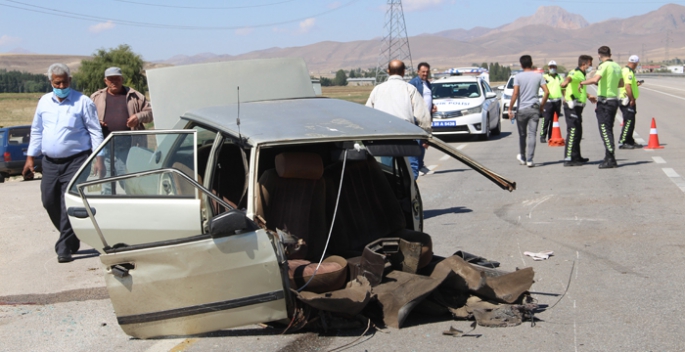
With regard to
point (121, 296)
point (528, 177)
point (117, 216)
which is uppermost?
point (117, 216)

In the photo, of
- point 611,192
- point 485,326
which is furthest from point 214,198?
point 611,192

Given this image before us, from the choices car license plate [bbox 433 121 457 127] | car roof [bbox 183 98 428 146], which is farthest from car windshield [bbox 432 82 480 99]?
car roof [bbox 183 98 428 146]

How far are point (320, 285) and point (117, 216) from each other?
143 cm

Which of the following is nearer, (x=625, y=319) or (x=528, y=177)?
(x=625, y=319)

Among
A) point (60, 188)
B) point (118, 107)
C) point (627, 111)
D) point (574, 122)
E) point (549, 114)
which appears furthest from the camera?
point (549, 114)

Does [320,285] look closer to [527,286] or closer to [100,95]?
[527,286]

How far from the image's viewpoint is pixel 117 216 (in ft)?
16.5

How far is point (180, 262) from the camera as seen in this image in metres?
4.65

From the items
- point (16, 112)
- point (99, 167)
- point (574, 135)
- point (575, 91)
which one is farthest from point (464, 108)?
point (16, 112)

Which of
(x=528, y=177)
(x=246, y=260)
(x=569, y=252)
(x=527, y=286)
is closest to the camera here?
(x=246, y=260)

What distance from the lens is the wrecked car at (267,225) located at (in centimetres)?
469

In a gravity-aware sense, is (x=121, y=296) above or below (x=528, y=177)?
above

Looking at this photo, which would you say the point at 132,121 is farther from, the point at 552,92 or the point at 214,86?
the point at 552,92

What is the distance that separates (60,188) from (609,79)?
9.51 meters
